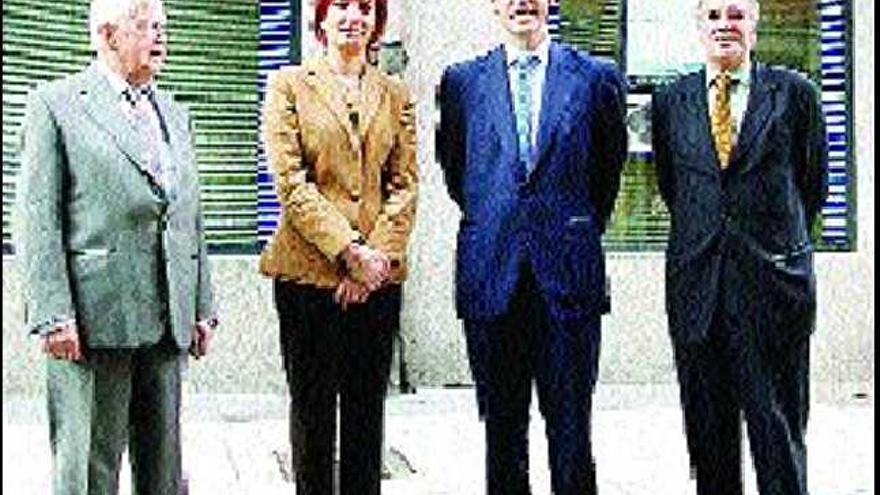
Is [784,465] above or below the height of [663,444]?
above

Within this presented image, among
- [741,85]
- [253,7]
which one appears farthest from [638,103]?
[741,85]

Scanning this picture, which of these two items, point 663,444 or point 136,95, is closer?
point 136,95

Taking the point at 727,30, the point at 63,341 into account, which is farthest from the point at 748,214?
the point at 63,341

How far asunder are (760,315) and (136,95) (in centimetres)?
226

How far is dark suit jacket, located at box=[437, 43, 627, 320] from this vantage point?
16.4 ft

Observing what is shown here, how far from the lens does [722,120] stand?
204 inches

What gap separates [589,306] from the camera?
5.07 meters

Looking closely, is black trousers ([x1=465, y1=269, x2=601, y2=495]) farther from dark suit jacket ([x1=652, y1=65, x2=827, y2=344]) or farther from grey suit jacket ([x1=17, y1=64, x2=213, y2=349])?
grey suit jacket ([x1=17, y1=64, x2=213, y2=349])

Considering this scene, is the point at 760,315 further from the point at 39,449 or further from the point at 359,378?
the point at 39,449

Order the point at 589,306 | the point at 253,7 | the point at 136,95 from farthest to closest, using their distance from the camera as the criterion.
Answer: the point at 253,7 < the point at 589,306 < the point at 136,95

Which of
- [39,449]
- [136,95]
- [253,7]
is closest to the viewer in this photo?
[136,95]

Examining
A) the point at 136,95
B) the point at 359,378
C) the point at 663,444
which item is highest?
the point at 136,95

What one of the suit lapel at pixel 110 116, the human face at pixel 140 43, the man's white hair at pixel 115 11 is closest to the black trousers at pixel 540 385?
the suit lapel at pixel 110 116

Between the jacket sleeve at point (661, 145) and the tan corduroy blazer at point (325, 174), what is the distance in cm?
94
